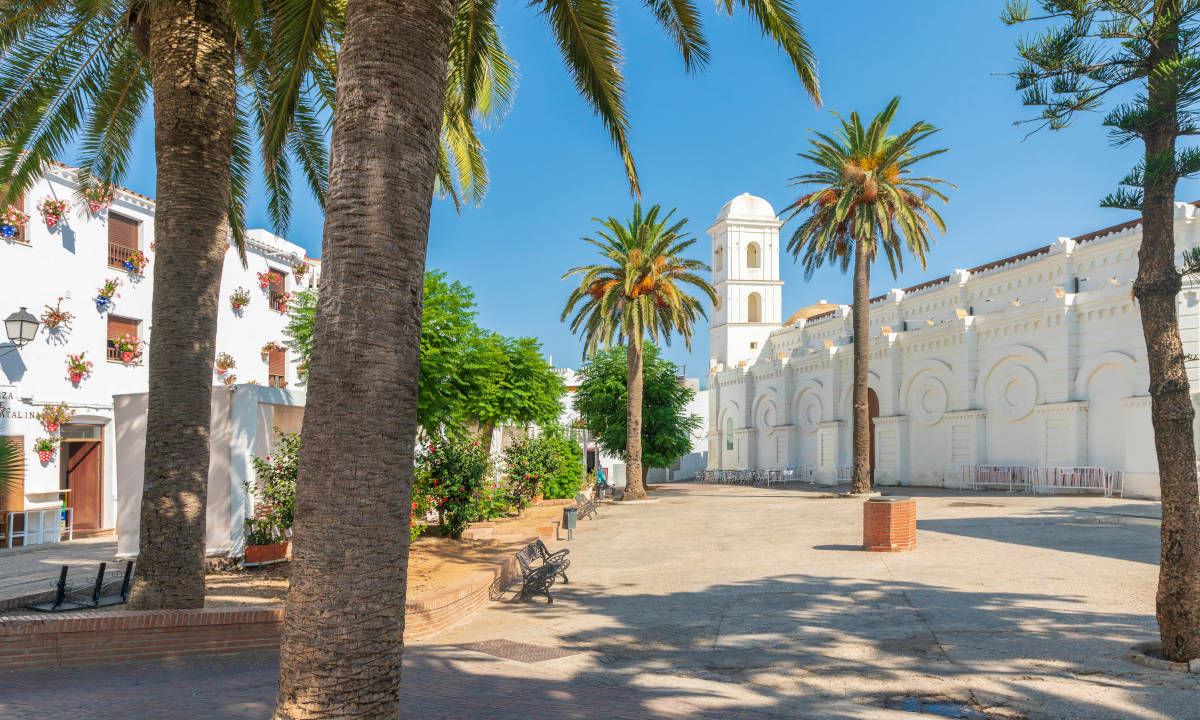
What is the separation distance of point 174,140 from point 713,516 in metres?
17.9

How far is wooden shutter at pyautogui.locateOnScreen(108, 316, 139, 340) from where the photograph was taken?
66.9 ft

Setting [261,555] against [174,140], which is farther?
[261,555]

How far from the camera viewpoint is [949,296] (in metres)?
36.4

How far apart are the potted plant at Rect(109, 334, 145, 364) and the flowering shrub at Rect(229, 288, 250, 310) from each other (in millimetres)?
3922

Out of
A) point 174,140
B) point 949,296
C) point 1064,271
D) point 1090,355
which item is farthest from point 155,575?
point 949,296

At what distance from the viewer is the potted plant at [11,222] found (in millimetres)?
17250

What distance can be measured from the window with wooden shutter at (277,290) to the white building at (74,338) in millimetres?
4977

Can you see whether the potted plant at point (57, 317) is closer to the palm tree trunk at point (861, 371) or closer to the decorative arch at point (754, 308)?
the palm tree trunk at point (861, 371)

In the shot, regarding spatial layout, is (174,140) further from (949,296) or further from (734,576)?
(949,296)

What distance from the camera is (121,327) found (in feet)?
68.2

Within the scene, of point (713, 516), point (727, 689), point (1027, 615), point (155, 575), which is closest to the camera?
point (727, 689)

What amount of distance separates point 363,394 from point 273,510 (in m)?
9.61

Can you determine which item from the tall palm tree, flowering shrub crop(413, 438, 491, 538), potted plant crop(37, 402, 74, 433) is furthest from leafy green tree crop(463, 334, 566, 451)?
the tall palm tree

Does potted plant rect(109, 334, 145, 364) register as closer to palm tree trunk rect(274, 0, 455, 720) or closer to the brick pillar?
the brick pillar
